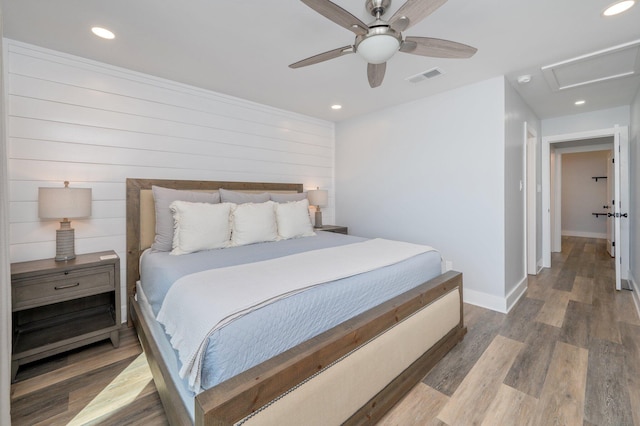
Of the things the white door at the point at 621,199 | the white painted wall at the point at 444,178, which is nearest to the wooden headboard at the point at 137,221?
the white painted wall at the point at 444,178

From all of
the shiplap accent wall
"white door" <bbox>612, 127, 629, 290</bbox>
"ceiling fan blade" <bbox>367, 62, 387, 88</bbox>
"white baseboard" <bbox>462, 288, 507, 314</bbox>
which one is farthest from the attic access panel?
the shiplap accent wall

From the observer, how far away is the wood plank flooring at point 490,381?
1575 mm

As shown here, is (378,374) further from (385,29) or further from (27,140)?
(27,140)

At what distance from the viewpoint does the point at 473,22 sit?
1.99 meters

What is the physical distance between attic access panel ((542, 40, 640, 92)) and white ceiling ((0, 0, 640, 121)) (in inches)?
3.8

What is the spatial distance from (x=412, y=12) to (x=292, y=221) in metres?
2.08

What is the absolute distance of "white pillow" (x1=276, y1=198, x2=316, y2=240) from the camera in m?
2.96

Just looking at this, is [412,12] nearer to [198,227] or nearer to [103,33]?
[198,227]

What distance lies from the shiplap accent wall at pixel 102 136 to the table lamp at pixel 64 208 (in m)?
0.21

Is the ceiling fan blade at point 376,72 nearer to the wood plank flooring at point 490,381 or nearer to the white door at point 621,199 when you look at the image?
the wood plank flooring at point 490,381

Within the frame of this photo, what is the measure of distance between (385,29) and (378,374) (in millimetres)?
1945

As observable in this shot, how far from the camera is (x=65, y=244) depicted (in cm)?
227

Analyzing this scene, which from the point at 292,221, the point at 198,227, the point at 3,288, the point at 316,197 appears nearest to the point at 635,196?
the point at 316,197

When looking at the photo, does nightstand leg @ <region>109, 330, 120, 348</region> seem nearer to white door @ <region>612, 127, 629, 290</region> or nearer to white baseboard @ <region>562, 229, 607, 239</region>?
white door @ <region>612, 127, 629, 290</region>
